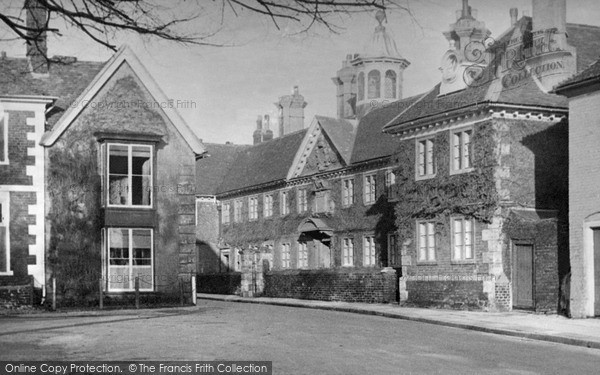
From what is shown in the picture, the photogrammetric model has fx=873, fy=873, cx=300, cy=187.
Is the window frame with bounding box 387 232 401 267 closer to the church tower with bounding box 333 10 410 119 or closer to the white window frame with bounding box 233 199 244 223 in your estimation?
the white window frame with bounding box 233 199 244 223

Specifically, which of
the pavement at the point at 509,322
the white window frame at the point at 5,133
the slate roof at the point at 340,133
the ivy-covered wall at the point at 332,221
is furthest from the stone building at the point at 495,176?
the white window frame at the point at 5,133

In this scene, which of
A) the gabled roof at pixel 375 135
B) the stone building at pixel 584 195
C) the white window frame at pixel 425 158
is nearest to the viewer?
the stone building at pixel 584 195

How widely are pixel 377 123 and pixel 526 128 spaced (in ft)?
53.3

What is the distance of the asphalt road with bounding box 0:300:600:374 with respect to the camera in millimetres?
12859

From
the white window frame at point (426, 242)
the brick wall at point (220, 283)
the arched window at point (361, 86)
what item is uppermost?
the arched window at point (361, 86)

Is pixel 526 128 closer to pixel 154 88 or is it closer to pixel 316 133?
pixel 154 88

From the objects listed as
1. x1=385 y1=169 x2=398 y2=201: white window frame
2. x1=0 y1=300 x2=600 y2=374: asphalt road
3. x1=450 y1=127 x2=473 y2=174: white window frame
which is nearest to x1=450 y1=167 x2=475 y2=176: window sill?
x1=450 y1=127 x2=473 y2=174: white window frame

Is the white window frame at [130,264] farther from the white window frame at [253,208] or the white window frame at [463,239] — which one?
the white window frame at [253,208]

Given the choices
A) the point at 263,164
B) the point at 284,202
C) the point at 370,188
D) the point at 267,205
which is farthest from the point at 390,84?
the point at 370,188

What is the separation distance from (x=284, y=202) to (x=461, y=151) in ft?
66.5

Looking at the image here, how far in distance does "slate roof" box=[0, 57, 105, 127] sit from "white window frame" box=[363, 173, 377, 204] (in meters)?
14.9

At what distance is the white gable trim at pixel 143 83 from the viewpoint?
89.0ft

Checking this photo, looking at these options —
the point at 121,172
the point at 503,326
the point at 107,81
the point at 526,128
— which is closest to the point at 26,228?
the point at 121,172

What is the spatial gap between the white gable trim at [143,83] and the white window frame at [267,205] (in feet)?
69.6
